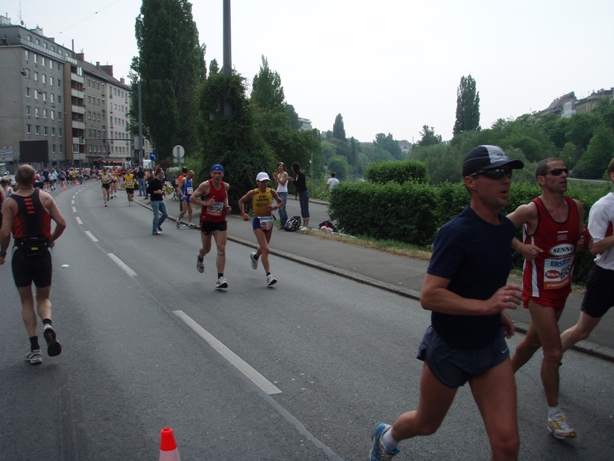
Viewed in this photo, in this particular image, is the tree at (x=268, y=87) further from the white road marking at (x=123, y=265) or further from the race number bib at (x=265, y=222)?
the race number bib at (x=265, y=222)

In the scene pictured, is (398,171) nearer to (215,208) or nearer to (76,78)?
(215,208)

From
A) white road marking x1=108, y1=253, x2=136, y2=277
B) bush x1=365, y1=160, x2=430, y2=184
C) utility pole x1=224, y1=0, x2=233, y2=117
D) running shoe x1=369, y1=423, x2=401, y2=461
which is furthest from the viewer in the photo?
bush x1=365, y1=160, x2=430, y2=184

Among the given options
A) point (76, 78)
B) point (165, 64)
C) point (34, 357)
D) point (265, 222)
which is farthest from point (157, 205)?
point (76, 78)

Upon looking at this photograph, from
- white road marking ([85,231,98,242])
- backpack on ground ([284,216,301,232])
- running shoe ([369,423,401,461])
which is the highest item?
running shoe ([369,423,401,461])

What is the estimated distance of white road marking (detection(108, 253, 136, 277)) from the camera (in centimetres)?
1096

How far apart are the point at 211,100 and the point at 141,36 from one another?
143ft

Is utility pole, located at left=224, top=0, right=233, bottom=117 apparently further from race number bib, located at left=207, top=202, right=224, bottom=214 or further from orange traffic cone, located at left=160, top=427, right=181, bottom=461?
orange traffic cone, located at left=160, top=427, right=181, bottom=461

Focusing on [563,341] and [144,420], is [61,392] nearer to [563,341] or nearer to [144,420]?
[144,420]

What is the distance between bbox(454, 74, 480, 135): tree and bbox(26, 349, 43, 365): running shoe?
409 ft

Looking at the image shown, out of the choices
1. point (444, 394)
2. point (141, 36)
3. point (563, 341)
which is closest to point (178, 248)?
point (563, 341)

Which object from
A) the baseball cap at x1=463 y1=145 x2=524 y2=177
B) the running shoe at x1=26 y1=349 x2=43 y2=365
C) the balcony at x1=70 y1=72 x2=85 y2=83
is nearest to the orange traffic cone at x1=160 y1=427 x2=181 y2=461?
the baseball cap at x1=463 y1=145 x2=524 y2=177

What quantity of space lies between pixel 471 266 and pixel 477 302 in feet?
0.62

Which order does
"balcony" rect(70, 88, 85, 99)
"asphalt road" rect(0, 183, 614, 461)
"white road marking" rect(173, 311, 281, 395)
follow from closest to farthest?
"asphalt road" rect(0, 183, 614, 461) < "white road marking" rect(173, 311, 281, 395) < "balcony" rect(70, 88, 85, 99)

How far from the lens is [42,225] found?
576 centimetres
